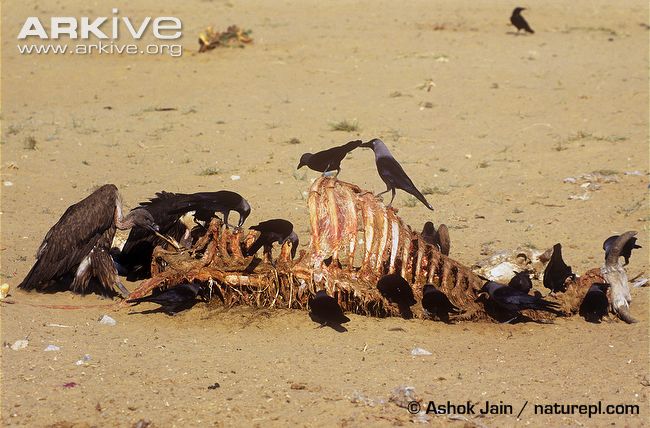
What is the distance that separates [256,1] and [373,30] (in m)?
4.06

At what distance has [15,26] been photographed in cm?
1783

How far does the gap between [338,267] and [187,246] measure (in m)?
0.97

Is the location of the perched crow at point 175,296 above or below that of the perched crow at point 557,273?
below

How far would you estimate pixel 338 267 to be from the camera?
5.52 meters

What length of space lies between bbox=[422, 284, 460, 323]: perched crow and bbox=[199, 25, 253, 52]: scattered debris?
437 inches

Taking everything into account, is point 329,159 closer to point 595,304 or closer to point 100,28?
point 595,304

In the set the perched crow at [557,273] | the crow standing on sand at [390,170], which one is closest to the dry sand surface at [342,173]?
the perched crow at [557,273]

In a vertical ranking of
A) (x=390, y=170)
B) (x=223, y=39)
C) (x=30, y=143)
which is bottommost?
(x=30, y=143)

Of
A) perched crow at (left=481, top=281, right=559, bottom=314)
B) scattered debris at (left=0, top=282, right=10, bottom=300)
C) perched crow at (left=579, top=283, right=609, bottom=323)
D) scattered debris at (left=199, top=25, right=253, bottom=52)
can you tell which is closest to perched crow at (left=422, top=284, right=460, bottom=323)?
perched crow at (left=481, top=281, right=559, bottom=314)

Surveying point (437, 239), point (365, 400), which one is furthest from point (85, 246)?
point (365, 400)

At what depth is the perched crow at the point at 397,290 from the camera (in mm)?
5336

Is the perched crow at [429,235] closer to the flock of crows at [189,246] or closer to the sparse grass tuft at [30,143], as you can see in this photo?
the flock of crows at [189,246]

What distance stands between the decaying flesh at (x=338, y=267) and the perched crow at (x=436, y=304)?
0.07 meters

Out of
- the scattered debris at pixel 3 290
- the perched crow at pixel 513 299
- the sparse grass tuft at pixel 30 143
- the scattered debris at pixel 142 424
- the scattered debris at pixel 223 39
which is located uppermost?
the scattered debris at pixel 223 39
